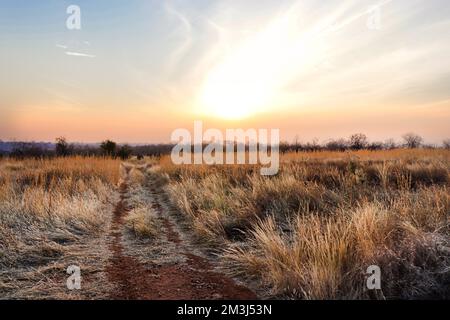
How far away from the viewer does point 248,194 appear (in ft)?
27.7

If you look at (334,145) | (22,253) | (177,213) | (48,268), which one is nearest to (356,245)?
(48,268)

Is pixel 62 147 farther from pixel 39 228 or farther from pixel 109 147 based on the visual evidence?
pixel 39 228

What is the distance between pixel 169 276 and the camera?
473 centimetres

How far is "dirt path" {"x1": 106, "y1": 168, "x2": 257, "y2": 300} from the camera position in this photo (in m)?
4.09

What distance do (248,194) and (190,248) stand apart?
2636 mm

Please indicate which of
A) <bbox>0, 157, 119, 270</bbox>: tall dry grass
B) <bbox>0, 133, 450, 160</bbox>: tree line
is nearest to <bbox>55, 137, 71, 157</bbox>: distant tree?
<bbox>0, 133, 450, 160</bbox>: tree line

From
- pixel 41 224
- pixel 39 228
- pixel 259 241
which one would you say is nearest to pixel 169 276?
pixel 259 241

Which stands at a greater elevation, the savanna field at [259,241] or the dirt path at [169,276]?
the savanna field at [259,241]

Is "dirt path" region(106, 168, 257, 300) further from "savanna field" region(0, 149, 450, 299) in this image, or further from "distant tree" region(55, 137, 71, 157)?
"distant tree" region(55, 137, 71, 157)

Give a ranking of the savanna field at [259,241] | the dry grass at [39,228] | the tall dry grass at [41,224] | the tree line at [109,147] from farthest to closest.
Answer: the tree line at [109,147]
the tall dry grass at [41,224]
the dry grass at [39,228]
the savanna field at [259,241]

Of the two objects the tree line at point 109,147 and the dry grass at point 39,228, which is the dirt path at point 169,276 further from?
the tree line at point 109,147

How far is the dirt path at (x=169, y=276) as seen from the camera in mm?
4090

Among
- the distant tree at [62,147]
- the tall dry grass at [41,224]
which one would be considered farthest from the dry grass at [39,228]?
the distant tree at [62,147]

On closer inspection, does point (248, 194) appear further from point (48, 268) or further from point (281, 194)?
point (48, 268)
